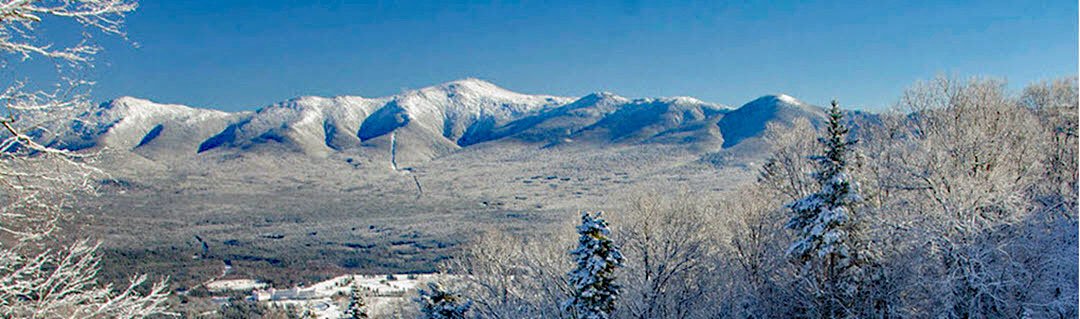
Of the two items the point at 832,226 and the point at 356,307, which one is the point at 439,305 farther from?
the point at 832,226

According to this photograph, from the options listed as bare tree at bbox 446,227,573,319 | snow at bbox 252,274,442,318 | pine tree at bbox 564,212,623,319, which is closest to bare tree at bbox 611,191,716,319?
bare tree at bbox 446,227,573,319

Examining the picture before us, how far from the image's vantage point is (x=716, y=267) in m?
27.8

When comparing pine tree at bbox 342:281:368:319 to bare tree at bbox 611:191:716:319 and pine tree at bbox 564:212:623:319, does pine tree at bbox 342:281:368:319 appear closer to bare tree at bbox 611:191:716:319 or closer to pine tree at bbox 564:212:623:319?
bare tree at bbox 611:191:716:319

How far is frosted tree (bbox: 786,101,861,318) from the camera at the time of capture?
1858cm

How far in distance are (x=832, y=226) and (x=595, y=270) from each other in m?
7.78

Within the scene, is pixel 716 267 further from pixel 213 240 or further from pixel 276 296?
pixel 213 240

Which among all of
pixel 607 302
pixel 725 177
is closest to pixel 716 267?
pixel 607 302

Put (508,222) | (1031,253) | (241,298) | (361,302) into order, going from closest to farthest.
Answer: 1. (1031,253)
2. (361,302)
3. (241,298)
4. (508,222)

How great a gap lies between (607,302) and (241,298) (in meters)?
91.3

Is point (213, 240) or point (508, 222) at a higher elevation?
point (508, 222)

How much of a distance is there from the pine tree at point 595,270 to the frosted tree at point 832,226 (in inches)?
239

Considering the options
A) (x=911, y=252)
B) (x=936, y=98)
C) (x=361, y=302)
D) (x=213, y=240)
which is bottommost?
(x=213, y=240)

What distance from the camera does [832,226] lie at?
18844 mm

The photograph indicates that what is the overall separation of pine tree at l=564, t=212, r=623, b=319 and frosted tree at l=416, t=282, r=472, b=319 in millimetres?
6739
